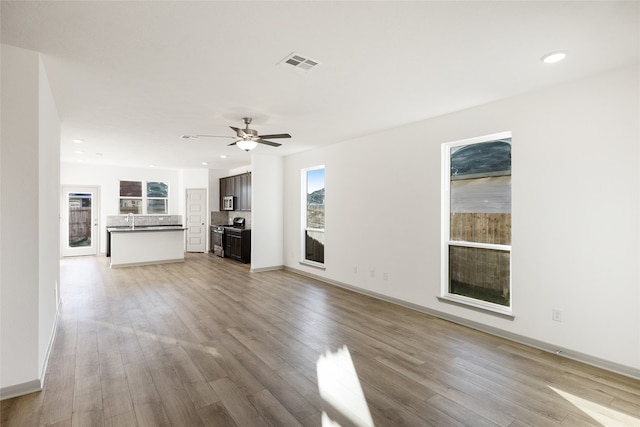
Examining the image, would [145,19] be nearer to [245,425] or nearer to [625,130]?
[245,425]

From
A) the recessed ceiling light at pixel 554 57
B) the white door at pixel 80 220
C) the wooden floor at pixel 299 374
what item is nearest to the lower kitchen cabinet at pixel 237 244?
the wooden floor at pixel 299 374

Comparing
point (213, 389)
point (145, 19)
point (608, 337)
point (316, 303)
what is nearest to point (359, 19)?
point (145, 19)

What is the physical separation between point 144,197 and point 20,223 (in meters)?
8.41

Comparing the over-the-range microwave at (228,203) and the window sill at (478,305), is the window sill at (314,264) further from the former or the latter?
the over-the-range microwave at (228,203)

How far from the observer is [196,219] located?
10.2 metres

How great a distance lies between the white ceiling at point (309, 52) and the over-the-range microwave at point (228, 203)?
5621 millimetres

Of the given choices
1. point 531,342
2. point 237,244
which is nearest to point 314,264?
point 237,244

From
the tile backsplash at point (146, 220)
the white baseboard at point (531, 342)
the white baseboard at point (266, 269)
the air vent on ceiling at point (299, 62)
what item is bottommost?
the white baseboard at point (531, 342)

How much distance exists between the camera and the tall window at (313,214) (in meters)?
6.54

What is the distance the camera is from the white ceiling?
1971mm

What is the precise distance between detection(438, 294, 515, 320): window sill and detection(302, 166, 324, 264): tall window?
2.88 metres

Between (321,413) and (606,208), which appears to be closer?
(321,413)

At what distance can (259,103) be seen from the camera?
3.65 meters

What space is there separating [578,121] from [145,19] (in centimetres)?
374
